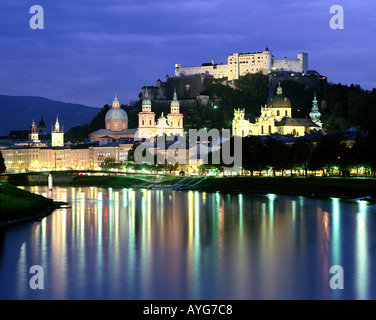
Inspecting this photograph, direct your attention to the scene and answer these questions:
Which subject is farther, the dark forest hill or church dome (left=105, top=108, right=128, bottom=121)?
church dome (left=105, top=108, right=128, bottom=121)

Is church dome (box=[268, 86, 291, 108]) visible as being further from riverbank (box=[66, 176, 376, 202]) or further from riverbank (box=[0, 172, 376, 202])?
riverbank (box=[66, 176, 376, 202])

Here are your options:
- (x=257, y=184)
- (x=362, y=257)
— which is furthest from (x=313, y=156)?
(x=362, y=257)

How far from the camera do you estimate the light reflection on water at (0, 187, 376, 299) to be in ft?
69.7

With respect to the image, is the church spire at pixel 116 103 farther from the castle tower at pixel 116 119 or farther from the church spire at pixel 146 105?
the church spire at pixel 146 105

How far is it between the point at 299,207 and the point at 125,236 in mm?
15447

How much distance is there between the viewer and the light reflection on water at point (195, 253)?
21.2 metres

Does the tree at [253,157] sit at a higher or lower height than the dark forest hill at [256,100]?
lower

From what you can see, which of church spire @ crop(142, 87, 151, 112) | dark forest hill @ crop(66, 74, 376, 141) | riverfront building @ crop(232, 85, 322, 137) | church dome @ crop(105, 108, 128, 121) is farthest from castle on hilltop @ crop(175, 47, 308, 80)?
church dome @ crop(105, 108, 128, 121)

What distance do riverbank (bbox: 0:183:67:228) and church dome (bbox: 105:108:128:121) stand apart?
83263 millimetres

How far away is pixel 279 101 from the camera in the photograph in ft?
356

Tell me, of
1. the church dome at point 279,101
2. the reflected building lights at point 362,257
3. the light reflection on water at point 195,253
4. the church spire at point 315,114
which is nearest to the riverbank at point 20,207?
the light reflection on water at point 195,253

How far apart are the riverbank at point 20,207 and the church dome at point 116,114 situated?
273 feet

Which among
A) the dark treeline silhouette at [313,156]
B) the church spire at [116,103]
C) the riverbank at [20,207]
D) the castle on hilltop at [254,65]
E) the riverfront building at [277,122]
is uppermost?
the castle on hilltop at [254,65]
